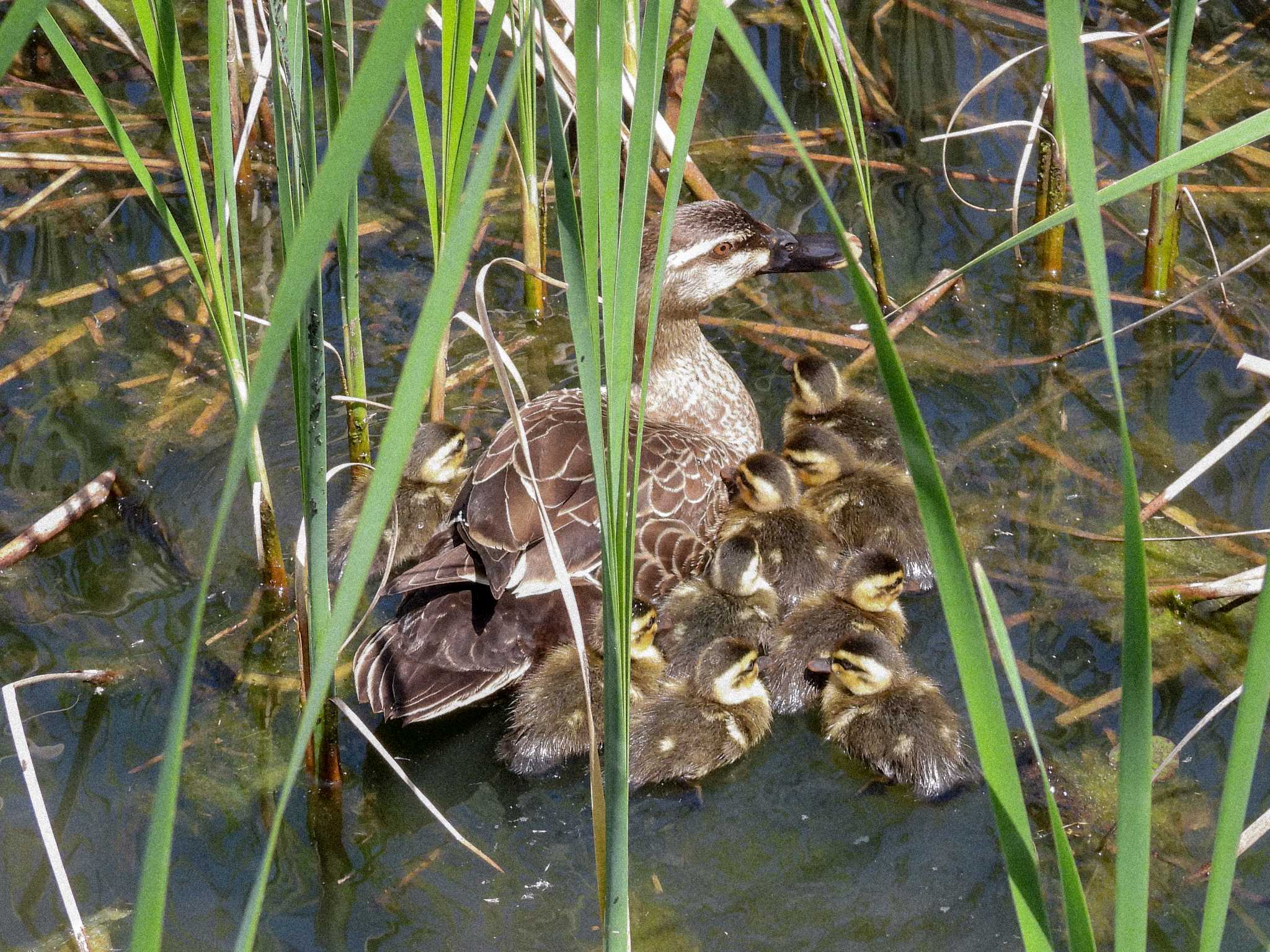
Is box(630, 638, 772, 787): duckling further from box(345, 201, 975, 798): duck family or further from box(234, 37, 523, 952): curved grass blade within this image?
box(234, 37, 523, 952): curved grass blade

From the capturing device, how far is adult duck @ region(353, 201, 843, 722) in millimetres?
2816

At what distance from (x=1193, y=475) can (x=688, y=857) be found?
139 centimetres

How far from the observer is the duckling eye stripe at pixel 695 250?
365cm

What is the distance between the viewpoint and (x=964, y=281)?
13.7ft

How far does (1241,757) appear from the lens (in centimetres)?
128

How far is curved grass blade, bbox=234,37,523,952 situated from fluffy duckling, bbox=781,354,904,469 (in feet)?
7.95

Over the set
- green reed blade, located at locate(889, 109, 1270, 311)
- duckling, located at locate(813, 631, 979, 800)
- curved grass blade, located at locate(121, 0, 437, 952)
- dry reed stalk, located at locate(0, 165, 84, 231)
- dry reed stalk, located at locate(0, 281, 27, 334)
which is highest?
curved grass blade, located at locate(121, 0, 437, 952)

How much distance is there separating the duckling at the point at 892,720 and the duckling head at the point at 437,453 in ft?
3.57

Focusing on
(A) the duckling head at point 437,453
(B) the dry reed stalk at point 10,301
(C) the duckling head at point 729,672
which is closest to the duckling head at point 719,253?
(A) the duckling head at point 437,453

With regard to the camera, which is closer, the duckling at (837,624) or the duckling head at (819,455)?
the duckling at (837,624)

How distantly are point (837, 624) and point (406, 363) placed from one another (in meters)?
2.01

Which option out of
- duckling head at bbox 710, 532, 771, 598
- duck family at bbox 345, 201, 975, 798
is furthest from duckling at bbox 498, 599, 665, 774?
duckling head at bbox 710, 532, 771, 598

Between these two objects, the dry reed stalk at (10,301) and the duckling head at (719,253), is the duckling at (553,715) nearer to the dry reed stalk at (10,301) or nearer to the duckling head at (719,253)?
the duckling head at (719,253)

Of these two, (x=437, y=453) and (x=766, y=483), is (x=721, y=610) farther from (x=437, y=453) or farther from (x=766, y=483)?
(x=437, y=453)
